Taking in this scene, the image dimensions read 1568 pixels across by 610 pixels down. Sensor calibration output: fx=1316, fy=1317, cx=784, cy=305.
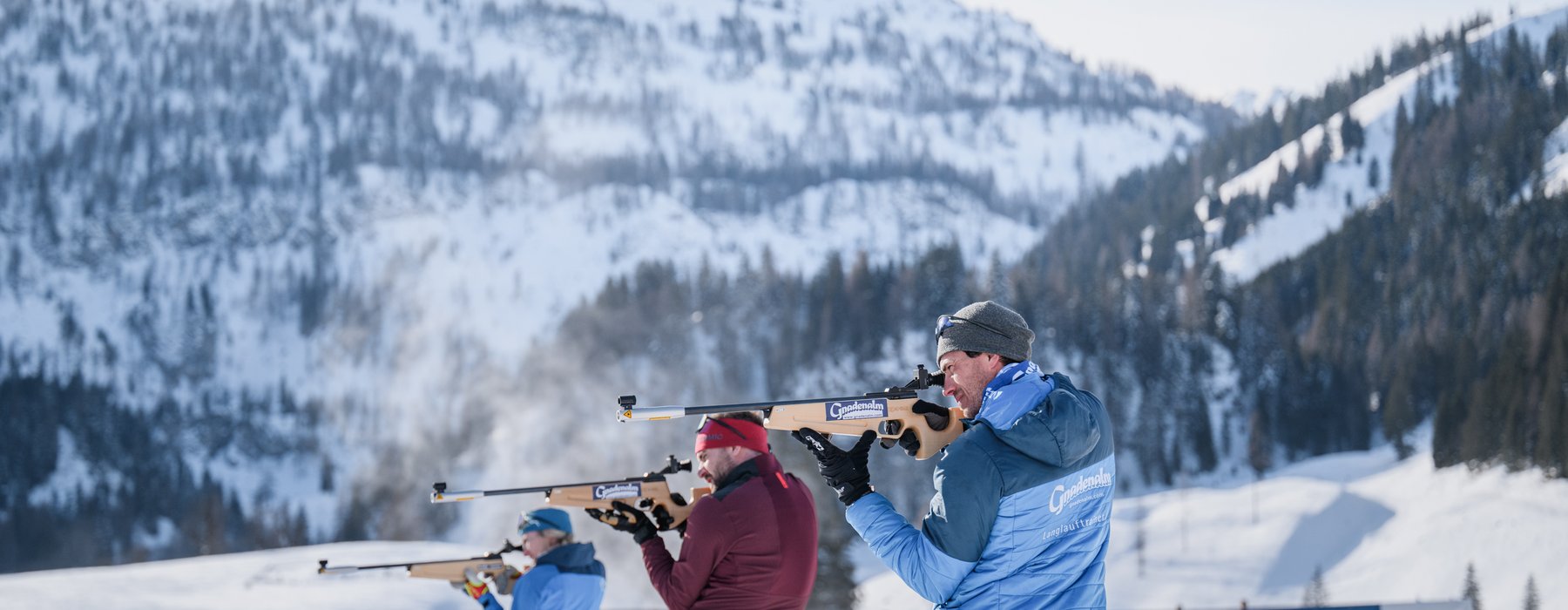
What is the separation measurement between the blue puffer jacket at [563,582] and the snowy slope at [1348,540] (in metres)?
48.3

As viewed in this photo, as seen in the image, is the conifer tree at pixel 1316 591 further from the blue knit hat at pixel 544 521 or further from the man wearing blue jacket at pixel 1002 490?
the man wearing blue jacket at pixel 1002 490

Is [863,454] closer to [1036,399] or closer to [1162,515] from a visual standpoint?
[1036,399]

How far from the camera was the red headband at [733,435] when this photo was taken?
523cm

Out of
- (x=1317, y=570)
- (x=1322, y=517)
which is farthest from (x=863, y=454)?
(x=1322, y=517)

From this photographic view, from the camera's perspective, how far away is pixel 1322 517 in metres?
72.1

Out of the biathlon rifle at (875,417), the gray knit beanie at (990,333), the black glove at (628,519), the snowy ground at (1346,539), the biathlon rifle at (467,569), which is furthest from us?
the snowy ground at (1346,539)

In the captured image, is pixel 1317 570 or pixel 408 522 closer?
pixel 1317 570

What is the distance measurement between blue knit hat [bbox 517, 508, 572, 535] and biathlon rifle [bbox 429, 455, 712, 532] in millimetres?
119

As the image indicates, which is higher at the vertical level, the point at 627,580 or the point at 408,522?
the point at 627,580

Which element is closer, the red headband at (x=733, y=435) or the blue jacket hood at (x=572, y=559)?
the red headband at (x=733, y=435)

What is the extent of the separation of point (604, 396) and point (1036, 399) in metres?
109

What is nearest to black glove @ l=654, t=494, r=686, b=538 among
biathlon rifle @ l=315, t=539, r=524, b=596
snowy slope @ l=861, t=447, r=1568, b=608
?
biathlon rifle @ l=315, t=539, r=524, b=596

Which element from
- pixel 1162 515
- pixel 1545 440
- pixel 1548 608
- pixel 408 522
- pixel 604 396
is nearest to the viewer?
pixel 1548 608

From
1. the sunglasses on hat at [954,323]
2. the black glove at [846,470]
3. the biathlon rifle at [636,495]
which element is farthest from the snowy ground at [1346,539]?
the black glove at [846,470]
